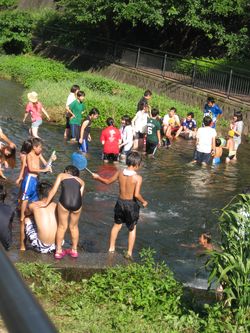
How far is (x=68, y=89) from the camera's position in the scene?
73.4ft

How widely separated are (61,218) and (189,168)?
814 cm

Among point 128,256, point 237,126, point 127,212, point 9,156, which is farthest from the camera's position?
point 237,126

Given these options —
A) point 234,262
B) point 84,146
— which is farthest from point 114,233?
point 84,146

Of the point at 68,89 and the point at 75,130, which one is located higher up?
the point at 68,89

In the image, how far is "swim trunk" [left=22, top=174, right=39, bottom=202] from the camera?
8.54 metres

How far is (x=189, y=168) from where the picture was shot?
1512 centimetres

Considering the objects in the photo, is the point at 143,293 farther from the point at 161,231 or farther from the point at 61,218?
the point at 161,231

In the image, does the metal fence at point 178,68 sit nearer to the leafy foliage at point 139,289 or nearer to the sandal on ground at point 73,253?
the sandal on ground at point 73,253

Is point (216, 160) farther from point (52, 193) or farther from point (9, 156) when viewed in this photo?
point (52, 193)

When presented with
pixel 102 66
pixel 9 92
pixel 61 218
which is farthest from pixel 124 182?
pixel 102 66

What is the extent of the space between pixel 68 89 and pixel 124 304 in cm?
1707

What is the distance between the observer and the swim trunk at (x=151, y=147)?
15.7 meters

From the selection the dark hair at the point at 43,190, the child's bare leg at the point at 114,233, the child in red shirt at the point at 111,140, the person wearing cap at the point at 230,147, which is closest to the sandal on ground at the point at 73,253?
the child's bare leg at the point at 114,233

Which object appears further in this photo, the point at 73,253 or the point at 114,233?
the point at 114,233
